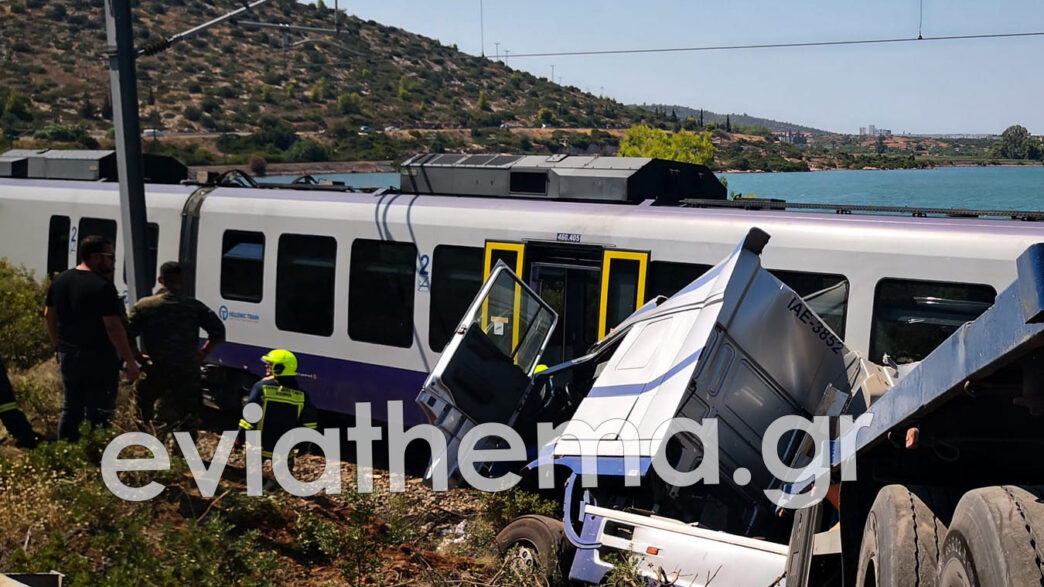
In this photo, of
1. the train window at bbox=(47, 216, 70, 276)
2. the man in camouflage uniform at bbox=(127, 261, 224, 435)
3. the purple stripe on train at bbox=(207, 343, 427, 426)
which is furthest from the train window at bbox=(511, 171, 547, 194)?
the train window at bbox=(47, 216, 70, 276)

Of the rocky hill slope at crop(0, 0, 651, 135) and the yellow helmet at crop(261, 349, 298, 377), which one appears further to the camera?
the rocky hill slope at crop(0, 0, 651, 135)

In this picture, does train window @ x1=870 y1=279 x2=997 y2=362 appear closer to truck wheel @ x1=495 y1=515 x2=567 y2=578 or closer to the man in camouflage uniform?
truck wheel @ x1=495 y1=515 x2=567 y2=578

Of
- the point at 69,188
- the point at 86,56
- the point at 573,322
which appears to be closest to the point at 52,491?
the point at 573,322

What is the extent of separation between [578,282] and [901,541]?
7093mm

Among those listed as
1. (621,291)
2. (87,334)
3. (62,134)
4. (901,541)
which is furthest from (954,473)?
(62,134)

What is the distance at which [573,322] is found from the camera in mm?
10789

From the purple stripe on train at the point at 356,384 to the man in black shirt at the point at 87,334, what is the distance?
3.66 metres

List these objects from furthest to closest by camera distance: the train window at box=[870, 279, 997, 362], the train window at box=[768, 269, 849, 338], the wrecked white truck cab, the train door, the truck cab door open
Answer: the train door, the train window at box=[768, 269, 849, 338], the train window at box=[870, 279, 997, 362], the truck cab door open, the wrecked white truck cab

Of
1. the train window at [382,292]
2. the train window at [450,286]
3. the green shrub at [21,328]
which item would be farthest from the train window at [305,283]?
the green shrub at [21,328]

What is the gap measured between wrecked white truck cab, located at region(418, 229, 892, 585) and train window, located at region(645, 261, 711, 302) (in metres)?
2.96

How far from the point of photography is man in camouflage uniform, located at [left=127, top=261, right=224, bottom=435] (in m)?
8.83

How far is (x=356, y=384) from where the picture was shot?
1198 centimetres

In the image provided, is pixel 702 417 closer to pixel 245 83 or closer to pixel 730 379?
pixel 730 379

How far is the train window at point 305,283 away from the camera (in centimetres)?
1238
